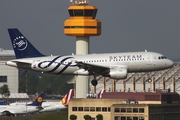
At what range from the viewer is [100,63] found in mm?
144000

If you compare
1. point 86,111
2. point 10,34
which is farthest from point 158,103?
A: point 10,34

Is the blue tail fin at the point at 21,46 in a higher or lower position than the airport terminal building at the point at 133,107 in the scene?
higher

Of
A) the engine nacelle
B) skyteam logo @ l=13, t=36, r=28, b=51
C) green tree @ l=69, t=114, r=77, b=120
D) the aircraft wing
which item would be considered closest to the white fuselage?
the aircraft wing

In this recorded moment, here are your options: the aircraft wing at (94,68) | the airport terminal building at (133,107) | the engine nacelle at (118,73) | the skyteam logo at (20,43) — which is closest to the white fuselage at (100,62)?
the aircraft wing at (94,68)

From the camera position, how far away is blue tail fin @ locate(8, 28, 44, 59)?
151625 mm

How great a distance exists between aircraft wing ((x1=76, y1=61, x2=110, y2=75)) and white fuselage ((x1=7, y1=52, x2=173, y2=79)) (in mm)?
366

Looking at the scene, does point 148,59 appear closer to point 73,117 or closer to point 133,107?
point 133,107

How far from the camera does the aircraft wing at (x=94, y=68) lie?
14207 cm

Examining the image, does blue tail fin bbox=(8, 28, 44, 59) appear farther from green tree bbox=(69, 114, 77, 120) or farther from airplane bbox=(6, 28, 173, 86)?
green tree bbox=(69, 114, 77, 120)

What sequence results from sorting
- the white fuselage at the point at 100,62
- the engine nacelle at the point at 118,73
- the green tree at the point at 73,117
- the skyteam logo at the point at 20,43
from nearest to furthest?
1. the white fuselage at the point at 100,62
2. the engine nacelle at the point at 118,73
3. the skyteam logo at the point at 20,43
4. the green tree at the point at 73,117

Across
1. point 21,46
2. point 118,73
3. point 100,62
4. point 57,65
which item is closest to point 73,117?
point 21,46

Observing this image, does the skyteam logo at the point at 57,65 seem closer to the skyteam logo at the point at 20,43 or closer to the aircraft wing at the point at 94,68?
the aircraft wing at the point at 94,68

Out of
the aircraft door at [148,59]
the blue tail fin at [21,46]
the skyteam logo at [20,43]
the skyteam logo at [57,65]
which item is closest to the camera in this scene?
the aircraft door at [148,59]

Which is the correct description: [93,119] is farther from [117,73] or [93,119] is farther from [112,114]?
[117,73]
